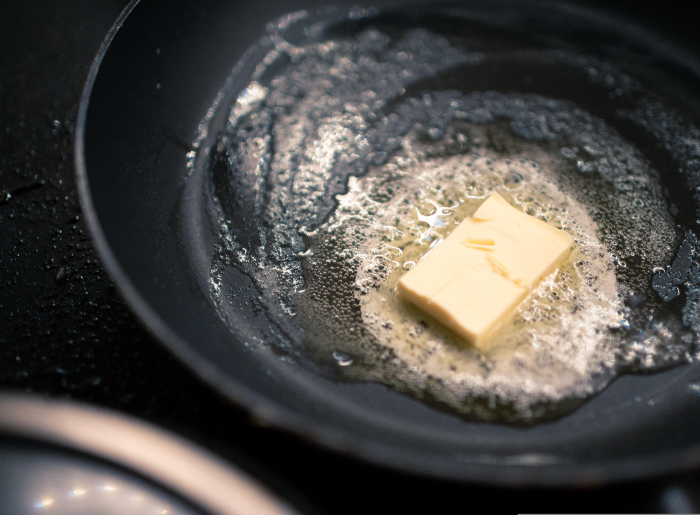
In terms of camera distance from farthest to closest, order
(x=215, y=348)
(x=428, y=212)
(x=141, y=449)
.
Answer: (x=428, y=212), (x=215, y=348), (x=141, y=449)

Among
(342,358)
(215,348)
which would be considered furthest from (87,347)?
(342,358)

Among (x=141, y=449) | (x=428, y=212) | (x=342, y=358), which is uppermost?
(x=428, y=212)

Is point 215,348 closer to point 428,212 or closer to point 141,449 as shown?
point 141,449

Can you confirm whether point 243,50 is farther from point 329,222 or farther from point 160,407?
point 160,407

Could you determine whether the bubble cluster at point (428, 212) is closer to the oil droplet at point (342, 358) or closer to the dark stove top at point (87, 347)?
the oil droplet at point (342, 358)

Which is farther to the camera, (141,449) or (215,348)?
(215,348)
